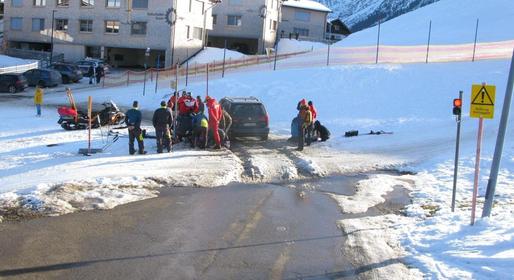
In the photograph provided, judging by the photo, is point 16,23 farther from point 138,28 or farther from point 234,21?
point 234,21

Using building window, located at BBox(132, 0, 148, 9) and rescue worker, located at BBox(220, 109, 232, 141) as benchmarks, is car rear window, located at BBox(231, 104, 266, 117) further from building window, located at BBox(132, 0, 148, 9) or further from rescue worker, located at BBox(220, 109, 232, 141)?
building window, located at BBox(132, 0, 148, 9)

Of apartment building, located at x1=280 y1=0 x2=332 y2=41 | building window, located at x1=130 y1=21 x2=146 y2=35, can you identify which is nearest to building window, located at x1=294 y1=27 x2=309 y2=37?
apartment building, located at x1=280 y1=0 x2=332 y2=41

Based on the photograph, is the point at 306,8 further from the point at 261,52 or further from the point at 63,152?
the point at 63,152

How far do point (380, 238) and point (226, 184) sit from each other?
4896mm

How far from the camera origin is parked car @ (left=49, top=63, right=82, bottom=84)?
44156 millimetres

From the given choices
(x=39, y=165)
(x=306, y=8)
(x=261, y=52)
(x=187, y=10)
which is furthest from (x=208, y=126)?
(x=306, y=8)

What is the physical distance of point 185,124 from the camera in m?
19.3

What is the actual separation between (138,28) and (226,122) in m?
37.0

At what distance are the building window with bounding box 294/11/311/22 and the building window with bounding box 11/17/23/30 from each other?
33.1 m

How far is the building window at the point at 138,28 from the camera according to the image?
53.9 m

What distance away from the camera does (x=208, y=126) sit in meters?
18.6

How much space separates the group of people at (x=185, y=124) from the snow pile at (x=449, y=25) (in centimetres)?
3530

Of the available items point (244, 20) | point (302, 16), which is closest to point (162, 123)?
point (244, 20)

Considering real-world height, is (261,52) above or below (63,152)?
above
